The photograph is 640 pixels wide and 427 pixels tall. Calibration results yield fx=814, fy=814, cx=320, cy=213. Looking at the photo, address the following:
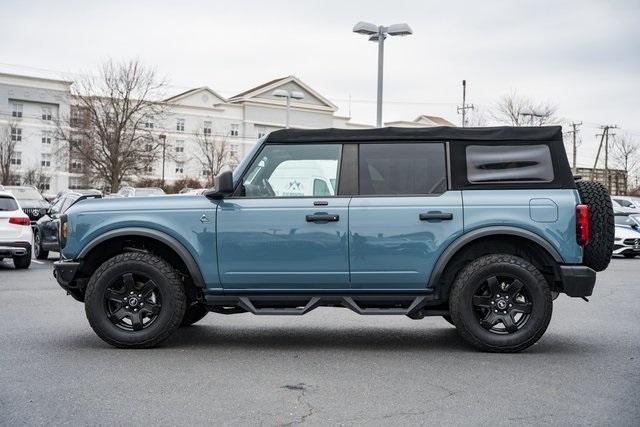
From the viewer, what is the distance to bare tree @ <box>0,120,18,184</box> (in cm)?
6856

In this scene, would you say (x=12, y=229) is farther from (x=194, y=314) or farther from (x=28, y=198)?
(x=28, y=198)

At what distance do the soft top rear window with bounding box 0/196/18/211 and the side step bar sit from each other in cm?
996

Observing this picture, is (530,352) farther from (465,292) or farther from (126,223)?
(126,223)

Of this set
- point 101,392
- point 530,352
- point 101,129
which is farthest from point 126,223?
point 101,129

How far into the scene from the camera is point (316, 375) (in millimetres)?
6059

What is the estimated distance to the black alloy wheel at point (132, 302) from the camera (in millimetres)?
7098

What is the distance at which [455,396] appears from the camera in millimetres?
5398

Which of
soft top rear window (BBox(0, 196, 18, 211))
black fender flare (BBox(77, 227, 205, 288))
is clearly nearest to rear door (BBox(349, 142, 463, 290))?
black fender flare (BBox(77, 227, 205, 288))

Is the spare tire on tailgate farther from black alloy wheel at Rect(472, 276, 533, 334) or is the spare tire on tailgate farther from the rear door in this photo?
the rear door

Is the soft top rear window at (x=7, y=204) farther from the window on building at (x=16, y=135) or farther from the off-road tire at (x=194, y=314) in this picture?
the window on building at (x=16, y=135)

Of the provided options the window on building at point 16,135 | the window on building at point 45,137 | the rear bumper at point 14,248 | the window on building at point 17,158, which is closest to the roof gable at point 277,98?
the window on building at point 45,137

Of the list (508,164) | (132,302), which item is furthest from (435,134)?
(132,302)

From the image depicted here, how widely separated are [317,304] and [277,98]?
86559mm

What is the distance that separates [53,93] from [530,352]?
79.5 metres
